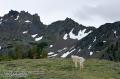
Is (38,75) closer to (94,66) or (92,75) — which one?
(92,75)

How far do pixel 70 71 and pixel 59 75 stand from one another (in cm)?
318

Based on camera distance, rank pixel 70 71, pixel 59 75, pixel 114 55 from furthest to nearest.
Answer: pixel 114 55 < pixel 70 71 < pixel 59 75

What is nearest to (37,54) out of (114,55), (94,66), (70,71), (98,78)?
(94,66)

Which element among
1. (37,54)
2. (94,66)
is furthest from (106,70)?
(37,54)

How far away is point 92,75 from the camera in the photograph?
106 ft

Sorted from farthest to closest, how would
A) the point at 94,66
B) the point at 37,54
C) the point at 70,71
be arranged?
the point at 37,54 → the point at 94,66 → the point at 70,71

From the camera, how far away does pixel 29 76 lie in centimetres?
3006

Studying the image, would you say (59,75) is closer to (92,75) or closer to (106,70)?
(92,75)

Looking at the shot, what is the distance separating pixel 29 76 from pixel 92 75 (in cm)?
617

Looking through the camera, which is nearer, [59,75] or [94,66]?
[59,75]

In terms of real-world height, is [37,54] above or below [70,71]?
above

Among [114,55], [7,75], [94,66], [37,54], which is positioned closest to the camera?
[7,75]

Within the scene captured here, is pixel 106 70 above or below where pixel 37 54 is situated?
below

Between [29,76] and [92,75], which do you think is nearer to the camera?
[29,76]
